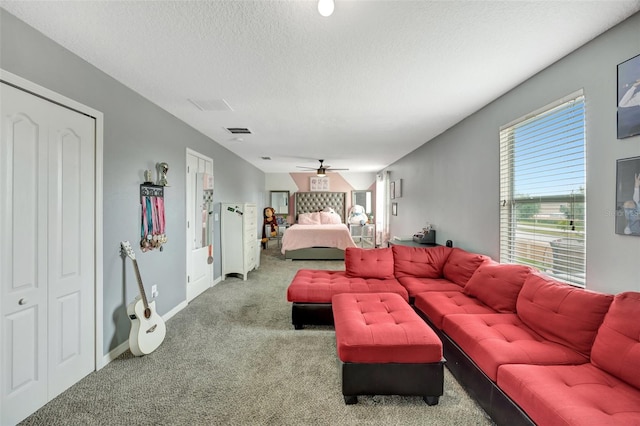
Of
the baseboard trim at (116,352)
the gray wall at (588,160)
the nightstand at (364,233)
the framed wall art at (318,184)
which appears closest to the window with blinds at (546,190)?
the gray wall at (588,160)

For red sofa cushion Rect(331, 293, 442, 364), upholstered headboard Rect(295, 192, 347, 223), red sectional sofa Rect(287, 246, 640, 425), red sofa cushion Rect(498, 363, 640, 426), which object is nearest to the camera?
red sofa cushion Rect(498, 363, 640, 426)

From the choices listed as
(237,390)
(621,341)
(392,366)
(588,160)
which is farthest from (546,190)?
(237,390)

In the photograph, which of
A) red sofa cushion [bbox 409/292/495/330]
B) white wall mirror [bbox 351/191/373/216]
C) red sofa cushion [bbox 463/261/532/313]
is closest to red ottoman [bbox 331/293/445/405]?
red sofa cushion [bbox 409/292/495/330]

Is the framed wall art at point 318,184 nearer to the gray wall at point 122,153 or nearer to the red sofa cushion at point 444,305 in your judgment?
the gray wall at point 122,153

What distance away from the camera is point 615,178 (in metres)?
1.62

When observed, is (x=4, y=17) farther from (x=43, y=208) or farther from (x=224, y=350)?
(x=224, y=350)

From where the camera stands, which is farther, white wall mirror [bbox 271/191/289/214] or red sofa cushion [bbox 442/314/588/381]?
white wall mirror [bbox 271/191/289/214]

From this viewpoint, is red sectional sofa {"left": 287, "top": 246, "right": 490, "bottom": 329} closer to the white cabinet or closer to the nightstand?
the white cabinet

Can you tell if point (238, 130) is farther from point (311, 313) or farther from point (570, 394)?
point (570, 394)

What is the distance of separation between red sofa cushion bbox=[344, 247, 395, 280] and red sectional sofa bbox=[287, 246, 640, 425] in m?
0.53

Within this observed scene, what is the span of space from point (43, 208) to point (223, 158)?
3308 millimetres

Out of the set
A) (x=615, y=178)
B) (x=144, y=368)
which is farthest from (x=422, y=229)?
(x=144, y=368)

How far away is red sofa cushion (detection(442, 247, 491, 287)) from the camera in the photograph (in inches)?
108

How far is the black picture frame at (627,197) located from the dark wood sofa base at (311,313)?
2330 mm
